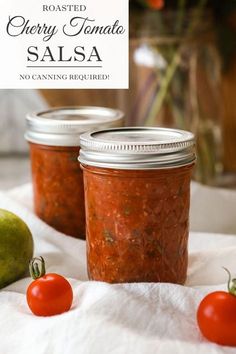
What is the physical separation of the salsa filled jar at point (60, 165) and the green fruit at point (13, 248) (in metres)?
0.10

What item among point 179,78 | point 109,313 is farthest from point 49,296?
point 179,78

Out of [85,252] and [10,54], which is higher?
[10,54]

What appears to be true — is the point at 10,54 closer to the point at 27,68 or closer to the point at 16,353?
the point at 27,68

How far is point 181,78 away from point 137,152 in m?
0.73

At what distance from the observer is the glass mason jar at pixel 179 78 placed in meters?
1.40

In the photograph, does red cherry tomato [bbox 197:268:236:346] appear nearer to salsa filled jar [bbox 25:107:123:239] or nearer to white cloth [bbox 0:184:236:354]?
white cloth [bbox 0:184:236:354]

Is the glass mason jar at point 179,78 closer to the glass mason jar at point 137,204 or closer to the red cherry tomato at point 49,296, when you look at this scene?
the glass mason jar at point 137,204

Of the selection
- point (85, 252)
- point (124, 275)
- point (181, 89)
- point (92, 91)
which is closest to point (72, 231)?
point (85, 252)

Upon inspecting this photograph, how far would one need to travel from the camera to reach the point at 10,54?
0.74 meters

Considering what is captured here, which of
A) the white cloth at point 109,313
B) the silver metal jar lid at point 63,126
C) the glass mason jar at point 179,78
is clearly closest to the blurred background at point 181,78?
the glass mason jar at point 179,78

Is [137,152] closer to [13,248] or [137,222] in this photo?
[137,222]

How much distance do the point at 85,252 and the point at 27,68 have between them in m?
0.26

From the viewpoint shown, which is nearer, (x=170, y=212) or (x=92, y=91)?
(x=170, y=212)

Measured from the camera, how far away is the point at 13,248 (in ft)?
2.67
